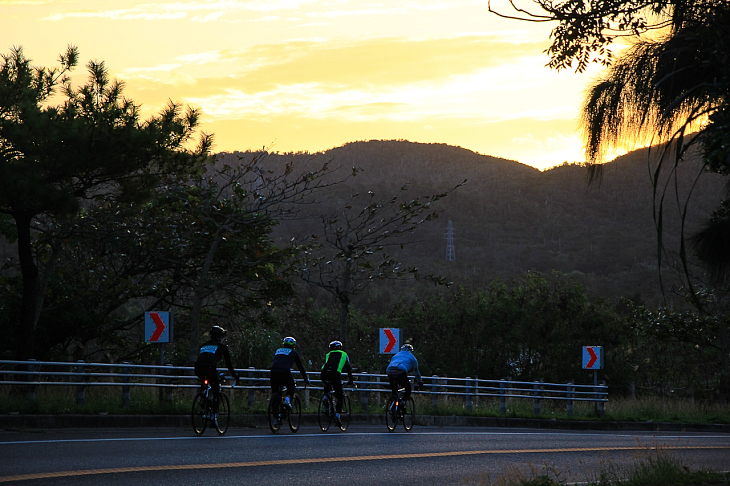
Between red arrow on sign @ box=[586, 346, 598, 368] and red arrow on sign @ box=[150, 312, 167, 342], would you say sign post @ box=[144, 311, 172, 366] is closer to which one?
red arrow on sign @ box=[150, 312, 167, 342]

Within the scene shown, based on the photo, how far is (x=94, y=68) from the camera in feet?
65.3

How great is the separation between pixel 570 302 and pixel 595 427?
18981mm

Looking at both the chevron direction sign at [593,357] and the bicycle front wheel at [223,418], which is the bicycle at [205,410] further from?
the chevron direction sign at [593,357]

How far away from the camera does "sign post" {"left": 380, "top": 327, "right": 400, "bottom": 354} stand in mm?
23672

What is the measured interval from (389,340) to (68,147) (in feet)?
33.1

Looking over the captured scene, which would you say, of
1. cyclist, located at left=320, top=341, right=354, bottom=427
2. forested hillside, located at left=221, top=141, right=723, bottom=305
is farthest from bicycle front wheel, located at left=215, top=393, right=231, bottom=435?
forested hillside, located at left=221, top=141, right=723, bottom=305

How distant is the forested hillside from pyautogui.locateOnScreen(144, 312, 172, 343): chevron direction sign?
88.2 meters

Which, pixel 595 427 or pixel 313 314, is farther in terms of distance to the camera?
pixel 313 314

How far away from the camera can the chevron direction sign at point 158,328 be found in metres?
18.5

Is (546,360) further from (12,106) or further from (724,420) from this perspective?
(12,106)

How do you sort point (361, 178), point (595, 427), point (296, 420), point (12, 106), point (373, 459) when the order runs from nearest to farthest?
point (373, 459)
point (296, 420)
point (12, 106)
point (595, 427)
point (361, 178)

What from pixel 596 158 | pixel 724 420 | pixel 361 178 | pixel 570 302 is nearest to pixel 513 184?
pixel 361 178

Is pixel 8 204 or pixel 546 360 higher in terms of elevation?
pixel 8 204

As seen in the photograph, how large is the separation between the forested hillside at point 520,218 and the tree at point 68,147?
285 ft
